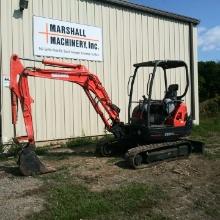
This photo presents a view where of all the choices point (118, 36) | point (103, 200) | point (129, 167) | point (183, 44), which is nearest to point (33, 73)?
point (129, 167)

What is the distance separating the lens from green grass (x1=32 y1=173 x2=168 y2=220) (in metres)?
7.71

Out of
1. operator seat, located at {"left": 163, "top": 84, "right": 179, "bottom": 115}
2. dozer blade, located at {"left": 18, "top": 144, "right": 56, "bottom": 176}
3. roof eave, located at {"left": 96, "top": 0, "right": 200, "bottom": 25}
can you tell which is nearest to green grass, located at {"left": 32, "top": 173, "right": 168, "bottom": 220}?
dozer blade, located at {"left": 18, "top": 144, "right": 56, "bottom": 176}

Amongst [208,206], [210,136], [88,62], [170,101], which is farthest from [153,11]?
[208,206]

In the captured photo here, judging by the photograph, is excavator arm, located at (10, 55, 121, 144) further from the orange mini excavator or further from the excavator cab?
the excavator cab

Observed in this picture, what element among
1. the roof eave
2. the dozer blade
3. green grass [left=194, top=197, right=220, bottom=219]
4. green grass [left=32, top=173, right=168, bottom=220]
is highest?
the roof eave

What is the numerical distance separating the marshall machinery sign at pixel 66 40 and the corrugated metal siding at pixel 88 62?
0.20 m

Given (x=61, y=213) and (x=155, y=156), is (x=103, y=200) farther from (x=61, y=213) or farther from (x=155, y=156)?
(x=155, y=156)

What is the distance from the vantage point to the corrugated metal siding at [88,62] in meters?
13.8

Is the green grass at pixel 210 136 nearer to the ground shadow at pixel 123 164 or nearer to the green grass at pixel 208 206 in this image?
the ground shadow at pixel 123 164

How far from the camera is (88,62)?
51.2ft

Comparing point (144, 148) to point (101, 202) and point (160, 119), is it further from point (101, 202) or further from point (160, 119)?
point (101, 202)

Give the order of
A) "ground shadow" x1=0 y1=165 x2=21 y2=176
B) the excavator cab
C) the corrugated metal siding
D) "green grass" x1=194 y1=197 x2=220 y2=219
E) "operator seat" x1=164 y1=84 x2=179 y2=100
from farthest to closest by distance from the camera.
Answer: the corrugated metal siding → "operator seat" x1=164 y1=84 x2=179 y2=100 → the excavator cab → "ground shadow" x1=0 y1=165 x2=21 y2=176 → "green grass" x1=194 y1=197 x2=220 y2=219

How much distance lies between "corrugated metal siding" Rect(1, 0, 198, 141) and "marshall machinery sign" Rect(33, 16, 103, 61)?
0.20 metres

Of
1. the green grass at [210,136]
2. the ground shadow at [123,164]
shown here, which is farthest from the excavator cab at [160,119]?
the green grass at [210,136]
